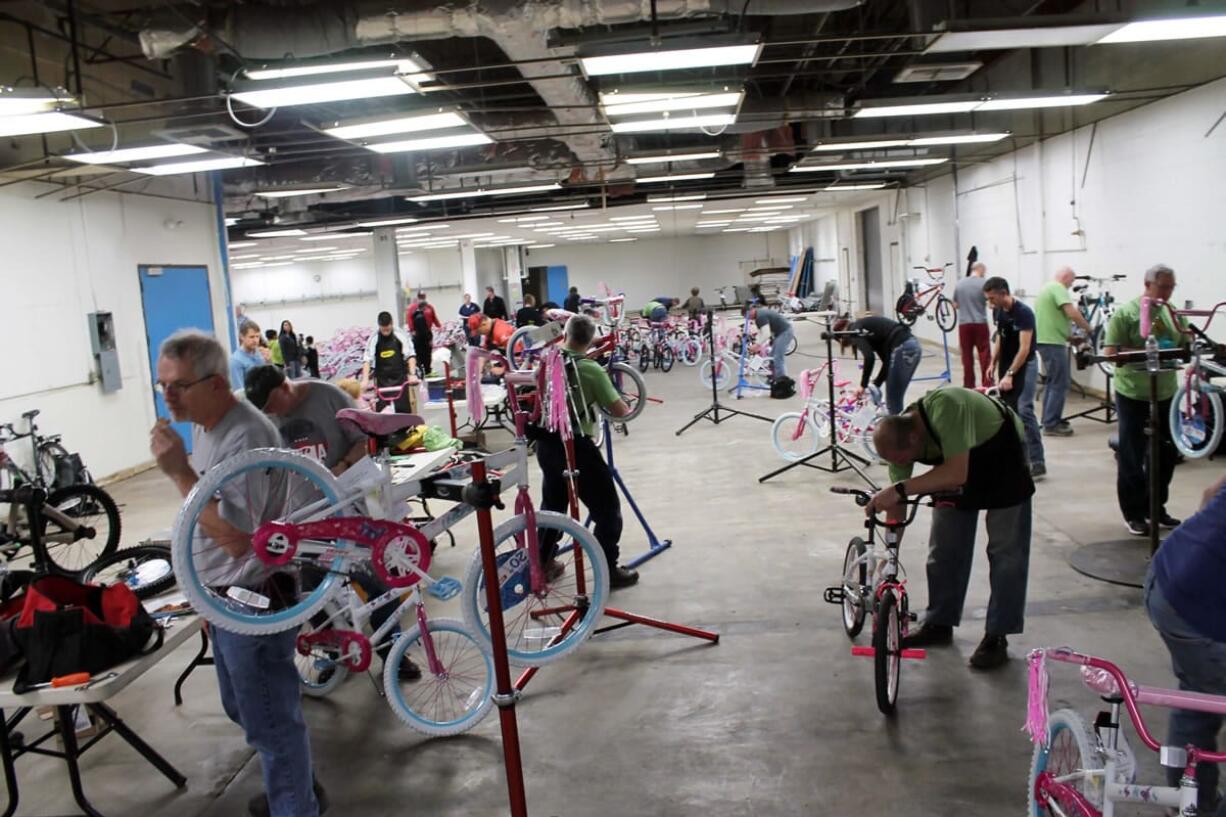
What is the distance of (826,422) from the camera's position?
7859 mm

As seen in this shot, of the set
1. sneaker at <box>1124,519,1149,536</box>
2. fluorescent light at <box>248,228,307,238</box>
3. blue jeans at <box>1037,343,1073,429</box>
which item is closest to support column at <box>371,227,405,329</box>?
fluorescent light at <box>248,228,307,238</box>

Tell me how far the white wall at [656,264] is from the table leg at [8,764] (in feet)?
101

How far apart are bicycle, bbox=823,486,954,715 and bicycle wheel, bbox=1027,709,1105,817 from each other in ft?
3.69

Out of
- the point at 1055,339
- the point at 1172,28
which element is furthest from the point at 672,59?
the point at 1055,339

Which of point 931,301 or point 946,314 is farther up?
point 931,301

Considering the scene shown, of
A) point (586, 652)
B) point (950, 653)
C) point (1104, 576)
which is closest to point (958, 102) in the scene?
point (1104, 576)

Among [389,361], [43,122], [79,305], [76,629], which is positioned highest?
[43,122]

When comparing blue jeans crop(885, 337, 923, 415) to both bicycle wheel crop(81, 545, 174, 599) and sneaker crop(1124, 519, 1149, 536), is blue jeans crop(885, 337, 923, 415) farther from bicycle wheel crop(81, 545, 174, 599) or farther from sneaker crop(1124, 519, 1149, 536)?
bicycle wheel crop(81, 545, 174, 599)

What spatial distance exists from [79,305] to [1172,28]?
9746 mm

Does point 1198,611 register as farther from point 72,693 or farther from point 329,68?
point 329,68

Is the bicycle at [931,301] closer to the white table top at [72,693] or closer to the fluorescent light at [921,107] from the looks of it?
the fluorescent light at [921,107]

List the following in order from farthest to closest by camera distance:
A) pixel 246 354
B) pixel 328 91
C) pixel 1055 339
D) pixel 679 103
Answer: pixel 246 354
pixel 1055 339
pixel 679 103
pixel 328 91

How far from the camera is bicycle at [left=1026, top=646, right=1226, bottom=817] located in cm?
179

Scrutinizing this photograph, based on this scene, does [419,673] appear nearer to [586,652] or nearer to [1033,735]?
[586,652]
